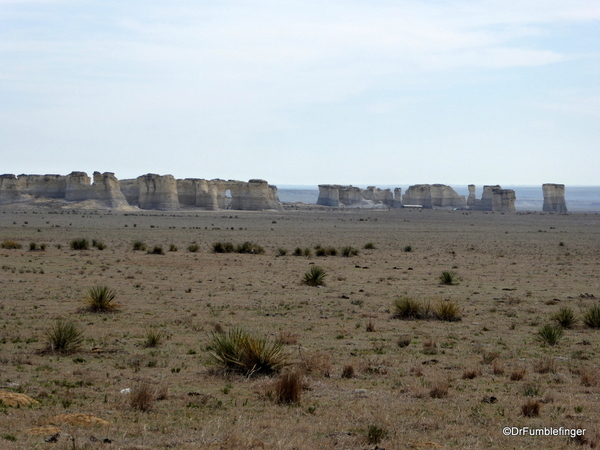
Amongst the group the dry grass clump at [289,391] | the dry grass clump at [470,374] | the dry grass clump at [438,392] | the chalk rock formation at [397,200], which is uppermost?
the chalk rock formation at [397,200]

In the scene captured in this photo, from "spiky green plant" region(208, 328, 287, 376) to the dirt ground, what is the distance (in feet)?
0.63

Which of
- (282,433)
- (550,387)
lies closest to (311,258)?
(550,387)

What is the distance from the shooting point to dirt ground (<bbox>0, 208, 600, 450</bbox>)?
21.0 ft

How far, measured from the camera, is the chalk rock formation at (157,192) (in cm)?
8388

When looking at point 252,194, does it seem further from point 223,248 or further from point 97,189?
point 223,248

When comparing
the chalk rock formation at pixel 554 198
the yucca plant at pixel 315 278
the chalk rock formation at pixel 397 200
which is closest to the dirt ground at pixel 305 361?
the yucca plant at pixel 315 278

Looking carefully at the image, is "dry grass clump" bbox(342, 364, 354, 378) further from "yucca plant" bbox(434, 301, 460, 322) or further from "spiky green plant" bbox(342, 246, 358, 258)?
"spiky green plant" bbox(342, 246, 358, 258)

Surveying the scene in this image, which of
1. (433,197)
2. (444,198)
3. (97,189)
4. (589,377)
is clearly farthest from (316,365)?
(444,198)

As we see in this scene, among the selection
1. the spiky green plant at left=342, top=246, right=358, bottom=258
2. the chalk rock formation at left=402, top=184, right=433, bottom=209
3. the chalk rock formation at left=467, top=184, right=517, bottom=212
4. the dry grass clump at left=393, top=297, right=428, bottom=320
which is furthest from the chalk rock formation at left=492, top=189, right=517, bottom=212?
the dry grass clump at left=393, top=297, right=428, bottom=320

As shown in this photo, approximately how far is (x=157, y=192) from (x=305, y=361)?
7715 centimetres

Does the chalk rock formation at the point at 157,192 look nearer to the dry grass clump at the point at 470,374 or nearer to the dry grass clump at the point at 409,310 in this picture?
the dry grass clump at the point at 409,310

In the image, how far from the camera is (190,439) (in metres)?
6.14

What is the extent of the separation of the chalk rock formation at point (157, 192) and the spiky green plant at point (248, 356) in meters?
76.3

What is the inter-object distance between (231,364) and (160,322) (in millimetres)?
4234
